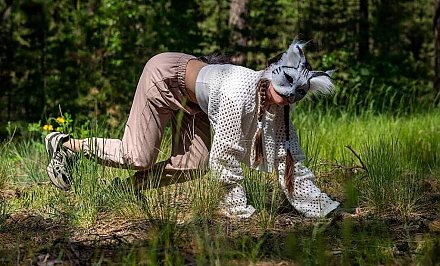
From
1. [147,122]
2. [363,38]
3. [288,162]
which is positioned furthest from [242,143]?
[363,38]

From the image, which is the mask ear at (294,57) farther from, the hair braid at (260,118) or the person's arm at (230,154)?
the person's arm at (230,154)

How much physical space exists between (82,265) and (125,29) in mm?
6333


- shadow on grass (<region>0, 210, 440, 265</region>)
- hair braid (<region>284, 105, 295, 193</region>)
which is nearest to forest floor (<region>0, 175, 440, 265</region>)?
shadow on grass (<region>0, 210, 440, 265</region>)

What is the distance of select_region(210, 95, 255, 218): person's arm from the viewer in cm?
356

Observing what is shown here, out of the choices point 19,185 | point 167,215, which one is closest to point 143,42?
point 19,185

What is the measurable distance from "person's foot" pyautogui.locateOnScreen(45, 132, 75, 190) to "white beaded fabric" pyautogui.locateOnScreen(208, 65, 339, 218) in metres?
0.92

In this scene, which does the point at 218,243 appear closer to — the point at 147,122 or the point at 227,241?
the point at 227,241

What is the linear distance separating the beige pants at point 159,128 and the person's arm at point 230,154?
0.35 metres

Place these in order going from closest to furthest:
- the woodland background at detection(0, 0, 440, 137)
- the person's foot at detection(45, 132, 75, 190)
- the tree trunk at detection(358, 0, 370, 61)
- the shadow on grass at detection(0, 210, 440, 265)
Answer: the shadow on grass at detection(0, 210, 440, 265) < the person's foot at detection(45, 132, 75, 190) < the woodland background at detection(0, 0, 440, 137) < the tree trunk at detection(358, 0, 370, 61)

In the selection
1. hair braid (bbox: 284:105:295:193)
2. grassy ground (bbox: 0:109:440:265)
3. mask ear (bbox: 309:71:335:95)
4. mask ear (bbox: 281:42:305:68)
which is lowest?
grassy ground (bbox: 0:109:440:265)

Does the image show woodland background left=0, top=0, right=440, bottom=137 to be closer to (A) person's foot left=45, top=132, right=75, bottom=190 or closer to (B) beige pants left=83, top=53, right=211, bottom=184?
(A) person's foot left=45, top=132, right=75, bottom=190

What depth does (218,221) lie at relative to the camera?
3525 mm

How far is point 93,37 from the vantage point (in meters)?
8.81

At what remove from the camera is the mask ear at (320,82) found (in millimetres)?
3555
